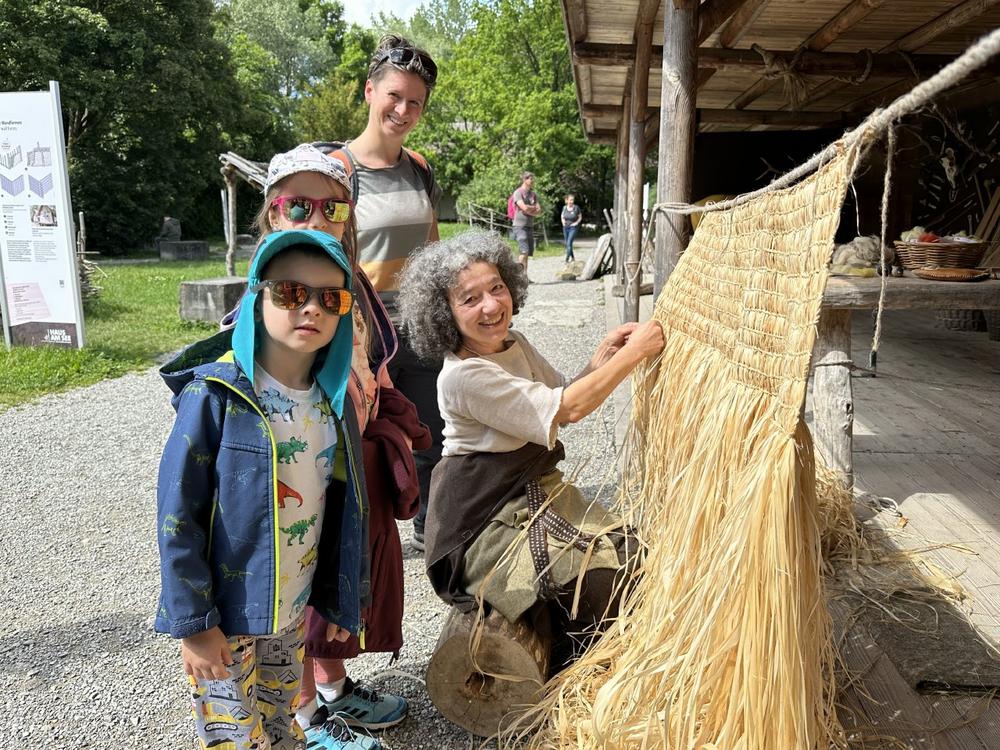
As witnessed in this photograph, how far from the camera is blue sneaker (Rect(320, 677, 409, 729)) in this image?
2340mm

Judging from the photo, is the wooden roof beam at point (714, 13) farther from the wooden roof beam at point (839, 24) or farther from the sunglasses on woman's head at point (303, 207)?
the sunglasses on woman's head at point (303, 207)

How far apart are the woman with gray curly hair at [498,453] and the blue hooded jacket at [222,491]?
0.58m

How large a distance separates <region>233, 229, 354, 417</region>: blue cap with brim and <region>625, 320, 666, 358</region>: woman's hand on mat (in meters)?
0.89

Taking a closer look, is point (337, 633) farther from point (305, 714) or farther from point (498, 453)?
point (498, 453)

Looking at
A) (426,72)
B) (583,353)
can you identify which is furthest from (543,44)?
(426,72)

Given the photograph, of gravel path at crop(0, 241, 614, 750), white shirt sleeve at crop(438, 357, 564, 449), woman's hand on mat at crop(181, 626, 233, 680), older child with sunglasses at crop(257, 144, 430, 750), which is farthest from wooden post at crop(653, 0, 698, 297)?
woman's hand on mat at crop(181, 626, 233, 680)

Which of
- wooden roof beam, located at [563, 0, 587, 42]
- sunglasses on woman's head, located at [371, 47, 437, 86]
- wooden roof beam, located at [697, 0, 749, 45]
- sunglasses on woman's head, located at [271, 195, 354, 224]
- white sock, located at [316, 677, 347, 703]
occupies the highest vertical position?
wooden roof beam, located at [563, 0, 587, 42]

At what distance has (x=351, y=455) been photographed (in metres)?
1.87

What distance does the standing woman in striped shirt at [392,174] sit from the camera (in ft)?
8.92

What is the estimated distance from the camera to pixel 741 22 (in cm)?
493

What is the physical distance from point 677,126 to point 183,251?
1951 centimetres

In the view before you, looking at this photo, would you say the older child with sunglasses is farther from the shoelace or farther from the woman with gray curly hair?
the woman with gray curly hair

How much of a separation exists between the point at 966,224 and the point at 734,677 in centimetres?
778

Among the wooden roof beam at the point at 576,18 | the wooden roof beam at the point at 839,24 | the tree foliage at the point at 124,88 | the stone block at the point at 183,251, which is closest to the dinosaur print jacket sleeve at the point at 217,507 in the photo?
the wooden roof beam at the point at 839,24
